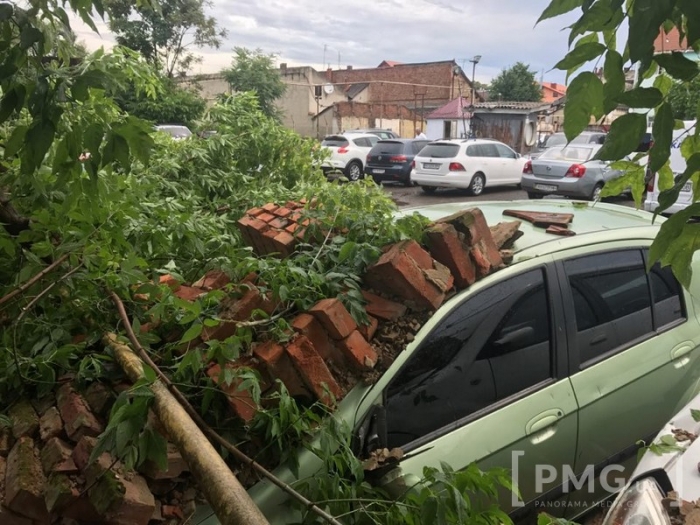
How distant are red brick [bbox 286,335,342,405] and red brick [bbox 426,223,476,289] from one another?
2.30 feet

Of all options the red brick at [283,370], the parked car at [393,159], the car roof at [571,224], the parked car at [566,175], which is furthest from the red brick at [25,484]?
the parked car at [393,159]

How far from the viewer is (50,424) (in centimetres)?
164

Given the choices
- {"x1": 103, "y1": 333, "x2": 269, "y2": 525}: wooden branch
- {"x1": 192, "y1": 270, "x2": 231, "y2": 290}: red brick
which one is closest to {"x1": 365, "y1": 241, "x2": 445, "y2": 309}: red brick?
{"x1": 192, "y1": 270, "x2": 231, "y2": 290}: red brick

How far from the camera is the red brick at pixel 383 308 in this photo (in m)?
1.98

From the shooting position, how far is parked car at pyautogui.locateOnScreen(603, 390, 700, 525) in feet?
5.77

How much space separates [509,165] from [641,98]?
1564cm

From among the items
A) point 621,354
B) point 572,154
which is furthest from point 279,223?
point 572,154

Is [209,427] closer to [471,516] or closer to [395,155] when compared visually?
[471,516]

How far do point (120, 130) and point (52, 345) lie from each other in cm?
85

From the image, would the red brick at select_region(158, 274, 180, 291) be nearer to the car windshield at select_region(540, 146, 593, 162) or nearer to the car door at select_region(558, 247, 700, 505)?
the car door at select_region(558, 247, 700, 505)

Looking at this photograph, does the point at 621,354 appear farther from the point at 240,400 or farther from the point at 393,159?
the point at 393,159

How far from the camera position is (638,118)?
1.03m

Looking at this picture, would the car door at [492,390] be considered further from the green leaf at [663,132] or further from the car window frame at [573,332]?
the green leaf at [663,132]

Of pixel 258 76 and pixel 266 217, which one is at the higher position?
pixel 258 76
